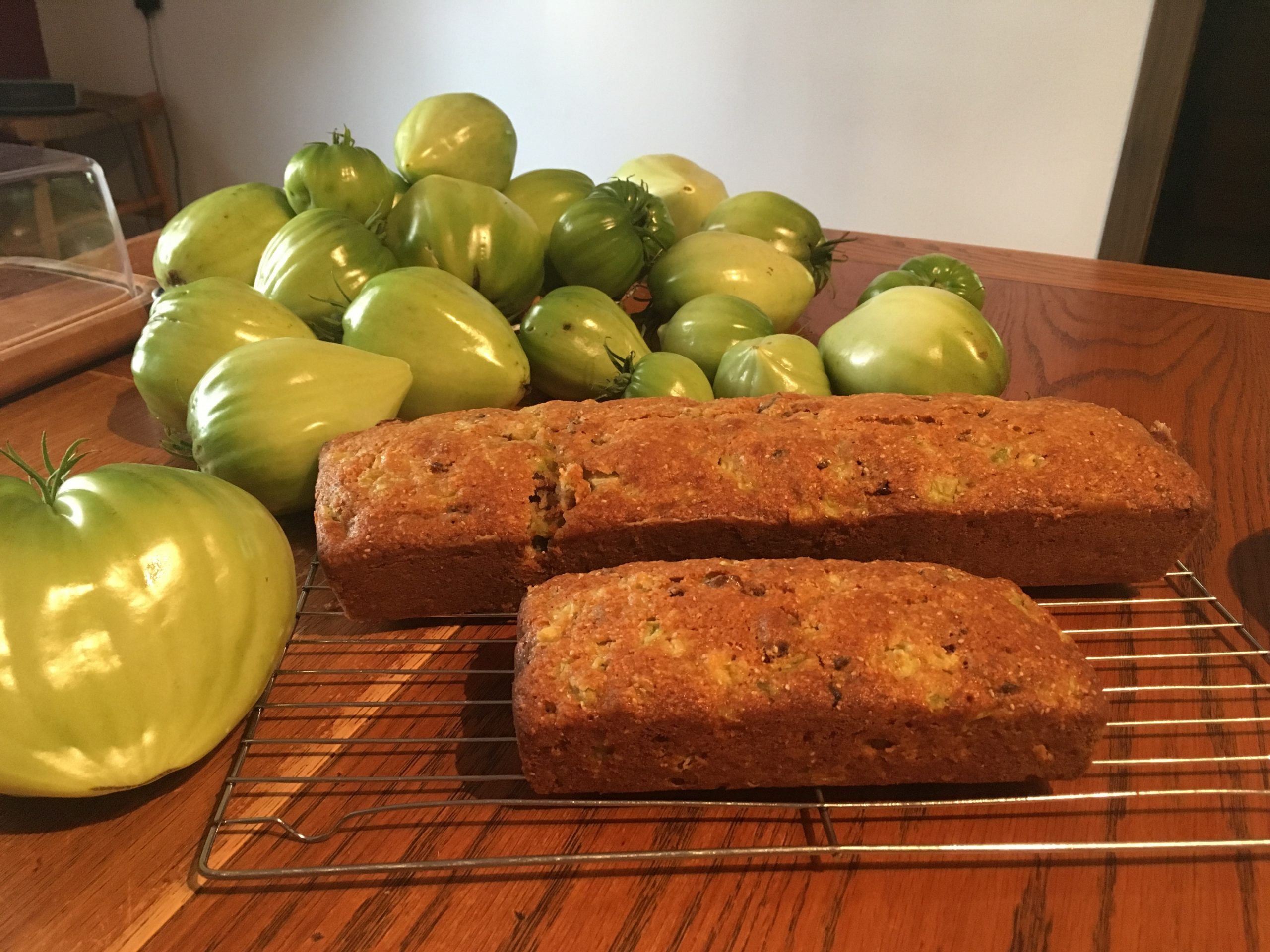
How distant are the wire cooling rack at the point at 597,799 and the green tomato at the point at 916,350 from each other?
0.46 metres

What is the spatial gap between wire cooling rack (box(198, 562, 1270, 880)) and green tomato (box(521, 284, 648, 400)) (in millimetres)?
505

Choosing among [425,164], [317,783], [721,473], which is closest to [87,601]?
[317,783]

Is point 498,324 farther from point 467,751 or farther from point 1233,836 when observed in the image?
point 1233,836

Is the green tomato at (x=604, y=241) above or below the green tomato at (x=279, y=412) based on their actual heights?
above

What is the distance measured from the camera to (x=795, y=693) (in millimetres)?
693

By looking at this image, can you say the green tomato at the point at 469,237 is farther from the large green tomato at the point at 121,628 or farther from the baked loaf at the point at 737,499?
the large green tomato at the point at 121,628

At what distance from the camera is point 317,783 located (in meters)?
0.75

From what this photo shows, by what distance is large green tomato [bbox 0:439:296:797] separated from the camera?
2.12 ft

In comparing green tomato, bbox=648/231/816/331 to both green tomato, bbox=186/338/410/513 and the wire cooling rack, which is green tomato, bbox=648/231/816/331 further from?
the wire cooling rack

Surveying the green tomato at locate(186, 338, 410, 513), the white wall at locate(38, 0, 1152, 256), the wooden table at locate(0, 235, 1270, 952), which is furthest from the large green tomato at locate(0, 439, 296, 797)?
the white wall at locate(38, 0, 1152, 256)

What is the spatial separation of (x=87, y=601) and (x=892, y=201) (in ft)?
8.76

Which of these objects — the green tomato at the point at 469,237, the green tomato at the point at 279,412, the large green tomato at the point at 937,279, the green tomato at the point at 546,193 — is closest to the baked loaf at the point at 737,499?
the green tomato at the point at 279,412

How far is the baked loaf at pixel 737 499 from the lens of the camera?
89 cm

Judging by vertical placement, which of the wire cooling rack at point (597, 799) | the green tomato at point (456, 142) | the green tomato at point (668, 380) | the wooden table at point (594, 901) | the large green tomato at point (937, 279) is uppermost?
the green tomato at point (456, 142)
